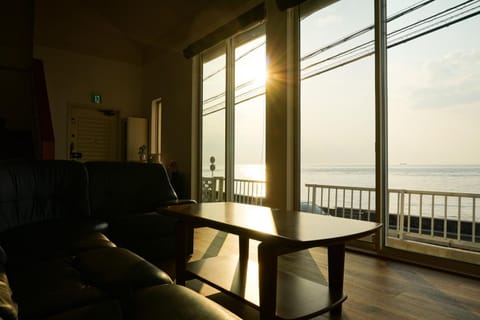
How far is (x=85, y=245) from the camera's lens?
1832 mm

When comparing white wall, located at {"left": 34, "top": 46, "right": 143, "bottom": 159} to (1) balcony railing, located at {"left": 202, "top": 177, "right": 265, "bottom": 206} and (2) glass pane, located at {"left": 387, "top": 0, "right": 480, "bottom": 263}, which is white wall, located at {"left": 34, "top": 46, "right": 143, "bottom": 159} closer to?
(1) balcony railing, located at {"left": 202, "top": 177, "right": 265, "bottom": 206}

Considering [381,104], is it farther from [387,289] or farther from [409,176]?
[387,289]

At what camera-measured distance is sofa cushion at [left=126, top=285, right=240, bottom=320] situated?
100 centimetres

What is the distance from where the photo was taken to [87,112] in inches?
267

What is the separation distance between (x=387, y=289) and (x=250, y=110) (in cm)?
323

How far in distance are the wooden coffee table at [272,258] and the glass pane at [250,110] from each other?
2.29 m

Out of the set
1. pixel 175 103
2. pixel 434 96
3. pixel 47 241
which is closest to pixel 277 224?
pixel 47 241

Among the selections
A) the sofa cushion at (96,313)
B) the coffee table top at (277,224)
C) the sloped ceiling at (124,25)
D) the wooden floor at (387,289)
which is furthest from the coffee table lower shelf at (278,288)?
the sloped ceiling at (124,25)

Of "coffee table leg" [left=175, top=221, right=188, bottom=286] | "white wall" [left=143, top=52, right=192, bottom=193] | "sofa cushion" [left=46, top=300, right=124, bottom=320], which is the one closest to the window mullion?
"coffee table leg" [left=175, top=221, right=188, bottom=286]

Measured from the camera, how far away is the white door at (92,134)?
6602 mm

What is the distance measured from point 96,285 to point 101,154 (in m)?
6.34

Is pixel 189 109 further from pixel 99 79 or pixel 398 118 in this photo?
pixel 398 118

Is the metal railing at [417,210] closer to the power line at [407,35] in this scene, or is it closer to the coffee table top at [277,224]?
the power line at [407,35]

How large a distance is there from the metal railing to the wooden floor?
2.83 ft
